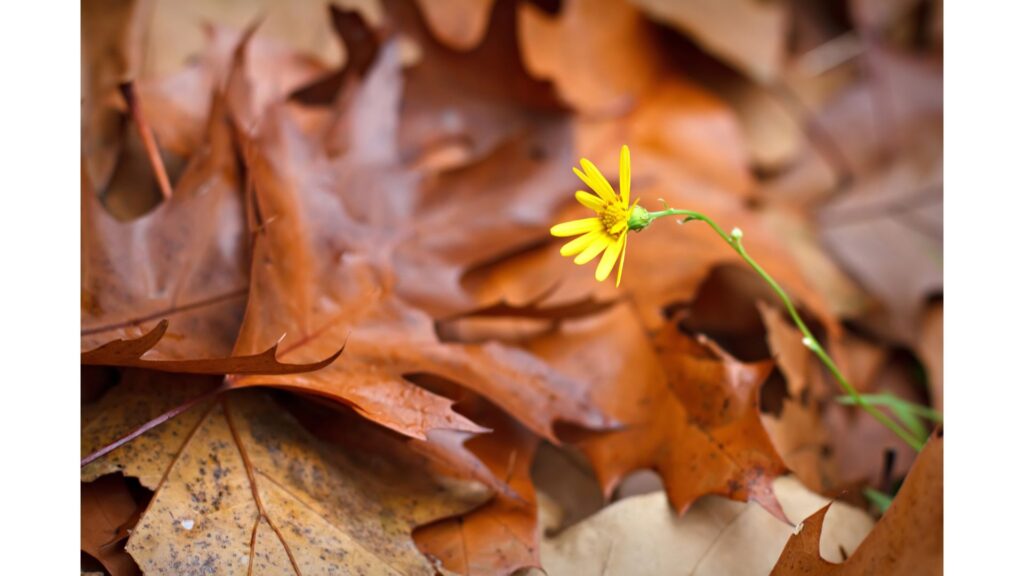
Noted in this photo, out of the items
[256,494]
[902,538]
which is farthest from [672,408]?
[256,494]

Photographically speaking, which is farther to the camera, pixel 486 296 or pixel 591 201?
pixel 486 296

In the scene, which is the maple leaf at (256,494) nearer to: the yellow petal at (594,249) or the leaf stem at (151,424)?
the leaf stem at (151,424)

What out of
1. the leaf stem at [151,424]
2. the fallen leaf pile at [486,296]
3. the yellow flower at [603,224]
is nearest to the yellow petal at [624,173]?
the yellow flower at [603,224]

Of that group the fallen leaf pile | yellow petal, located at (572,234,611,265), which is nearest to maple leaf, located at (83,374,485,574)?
the fallen leaf pile

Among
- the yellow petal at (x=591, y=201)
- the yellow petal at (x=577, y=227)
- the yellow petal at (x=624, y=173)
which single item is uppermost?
the yellow petal at (x=624, y=173)

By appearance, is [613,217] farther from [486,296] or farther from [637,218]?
[486,296]

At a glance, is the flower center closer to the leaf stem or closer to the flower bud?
the flower bud

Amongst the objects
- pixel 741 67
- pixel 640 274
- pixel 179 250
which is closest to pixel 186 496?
pixel 179 250
